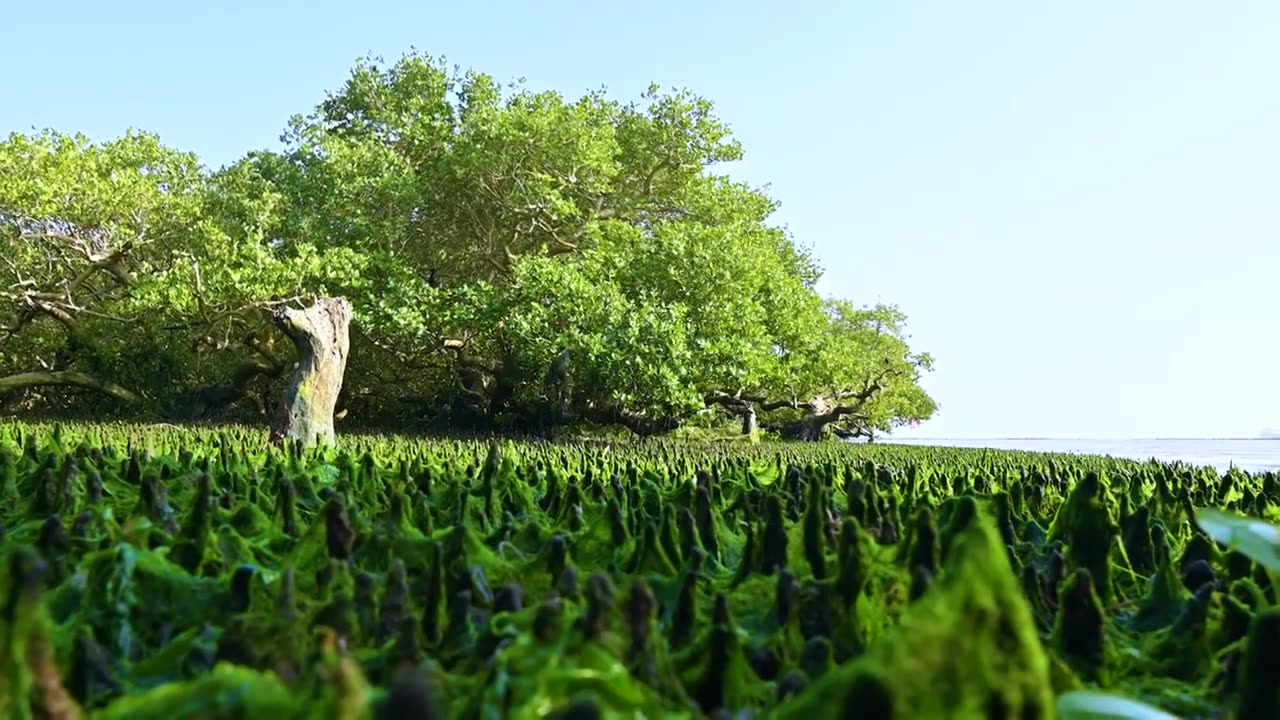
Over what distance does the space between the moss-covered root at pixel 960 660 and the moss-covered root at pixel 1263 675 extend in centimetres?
26

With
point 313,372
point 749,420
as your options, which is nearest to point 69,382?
point 313,372

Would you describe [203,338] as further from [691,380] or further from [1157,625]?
[1157,625]

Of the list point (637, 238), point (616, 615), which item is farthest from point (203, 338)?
point (616, 615)

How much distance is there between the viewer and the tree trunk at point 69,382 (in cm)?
2490

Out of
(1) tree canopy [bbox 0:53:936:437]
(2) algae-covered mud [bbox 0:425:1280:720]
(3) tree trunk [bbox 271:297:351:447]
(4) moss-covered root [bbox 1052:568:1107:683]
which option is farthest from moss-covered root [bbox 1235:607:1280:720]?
(1) tree canopy [bbox 0:53:936:437]

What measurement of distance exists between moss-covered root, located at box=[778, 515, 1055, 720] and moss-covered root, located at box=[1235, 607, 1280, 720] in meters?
0.26

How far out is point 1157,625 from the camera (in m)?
2.54

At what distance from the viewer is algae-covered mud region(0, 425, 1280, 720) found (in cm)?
109

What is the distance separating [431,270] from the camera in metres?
28.2

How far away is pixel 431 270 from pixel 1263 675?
27.9 meters

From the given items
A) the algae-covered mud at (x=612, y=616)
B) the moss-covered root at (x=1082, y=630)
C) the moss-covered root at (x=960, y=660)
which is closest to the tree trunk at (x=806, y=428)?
the algae-covered mud at (x=612, y=616)

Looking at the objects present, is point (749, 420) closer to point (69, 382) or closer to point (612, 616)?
point (69, 382)

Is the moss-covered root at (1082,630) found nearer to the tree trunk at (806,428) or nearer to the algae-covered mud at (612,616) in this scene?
the algae-covered mud at (612,616)

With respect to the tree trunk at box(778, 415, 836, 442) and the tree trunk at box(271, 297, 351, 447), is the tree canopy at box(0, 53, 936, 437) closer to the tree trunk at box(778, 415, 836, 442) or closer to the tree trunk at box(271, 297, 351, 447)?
the tree trunk at box(778, 415, 836, 442)
